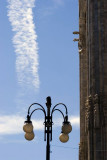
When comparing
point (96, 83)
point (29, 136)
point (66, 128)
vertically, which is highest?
point (96, 83)

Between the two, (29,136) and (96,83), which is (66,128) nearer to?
(29,136)

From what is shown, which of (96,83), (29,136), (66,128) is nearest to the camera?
(29,136)

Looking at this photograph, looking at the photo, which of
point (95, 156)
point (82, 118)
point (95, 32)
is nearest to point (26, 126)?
point (95, 156)

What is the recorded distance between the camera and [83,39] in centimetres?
5416

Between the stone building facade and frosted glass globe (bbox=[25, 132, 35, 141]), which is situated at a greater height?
the stone building facade

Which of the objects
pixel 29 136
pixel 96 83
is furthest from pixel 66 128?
pixel 96 83

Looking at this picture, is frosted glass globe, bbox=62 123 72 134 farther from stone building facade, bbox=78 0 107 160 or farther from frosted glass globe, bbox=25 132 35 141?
stone building facade, bbox=78 0 107 160

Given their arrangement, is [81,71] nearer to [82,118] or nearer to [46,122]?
[82,118]

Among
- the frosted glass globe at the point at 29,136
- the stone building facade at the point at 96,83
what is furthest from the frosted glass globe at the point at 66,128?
the stone building facade at the point at 96,83

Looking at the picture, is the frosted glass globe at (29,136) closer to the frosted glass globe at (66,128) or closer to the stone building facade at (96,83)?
the frosted glass globe at (66,128)

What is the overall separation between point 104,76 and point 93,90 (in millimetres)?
1342

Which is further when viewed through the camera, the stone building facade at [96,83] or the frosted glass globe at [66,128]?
the stone building facade at [96,83]

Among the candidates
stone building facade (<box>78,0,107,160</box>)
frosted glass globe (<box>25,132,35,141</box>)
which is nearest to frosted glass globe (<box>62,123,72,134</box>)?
frosted glass globe (<box>25,132,35,141</box>)

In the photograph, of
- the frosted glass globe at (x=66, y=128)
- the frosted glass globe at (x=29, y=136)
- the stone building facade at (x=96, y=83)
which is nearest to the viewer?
the frosted glass globe at (x=29, y=136)
